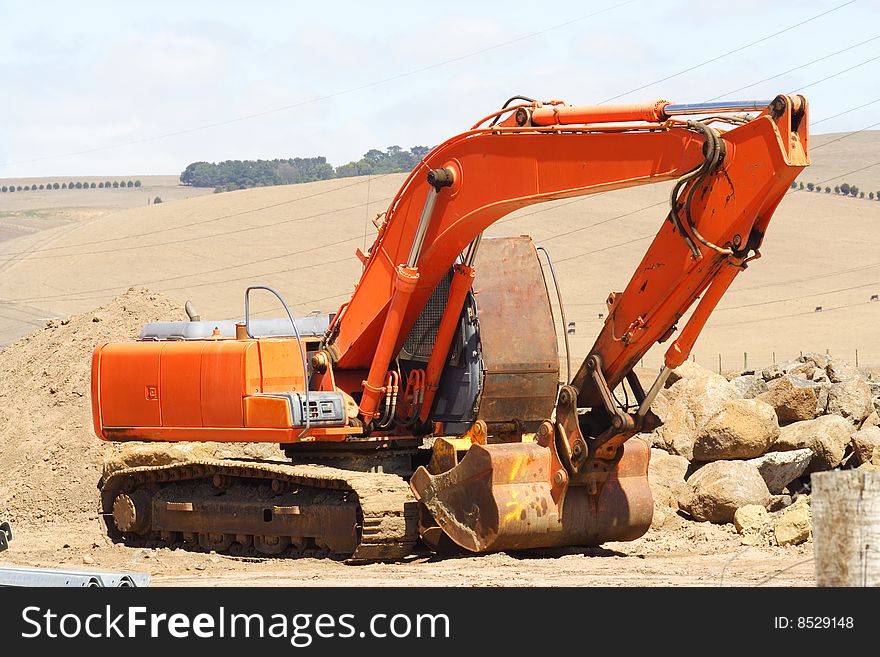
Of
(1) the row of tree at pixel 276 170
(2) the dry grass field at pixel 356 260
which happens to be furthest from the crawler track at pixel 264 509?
(1) the row of tree at pixel 276 170

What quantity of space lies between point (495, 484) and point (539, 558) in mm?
1099

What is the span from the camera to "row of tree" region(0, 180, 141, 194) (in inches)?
5723

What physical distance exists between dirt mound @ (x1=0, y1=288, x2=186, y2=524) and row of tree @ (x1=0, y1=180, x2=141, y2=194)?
5060 inches

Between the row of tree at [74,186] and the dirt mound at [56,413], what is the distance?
128534 mm

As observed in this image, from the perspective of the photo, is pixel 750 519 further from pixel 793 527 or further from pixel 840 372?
pixel 840 372

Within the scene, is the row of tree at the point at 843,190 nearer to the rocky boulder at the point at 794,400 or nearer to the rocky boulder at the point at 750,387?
the rocky boulder at the point at 750,387

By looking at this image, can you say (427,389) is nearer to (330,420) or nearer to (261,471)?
(330,420)

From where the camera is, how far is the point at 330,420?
12.4 m

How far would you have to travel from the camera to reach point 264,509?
1277 centimetres

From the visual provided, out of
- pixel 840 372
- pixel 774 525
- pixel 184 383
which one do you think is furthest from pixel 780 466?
pixel 184 383

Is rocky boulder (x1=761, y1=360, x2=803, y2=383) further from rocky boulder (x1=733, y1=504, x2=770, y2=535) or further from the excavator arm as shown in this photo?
the excavator arm

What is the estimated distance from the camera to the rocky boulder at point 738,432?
592 inches

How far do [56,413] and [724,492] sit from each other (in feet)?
32.8

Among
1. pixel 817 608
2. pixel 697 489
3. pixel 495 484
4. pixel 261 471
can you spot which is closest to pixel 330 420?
pixel 261 471
